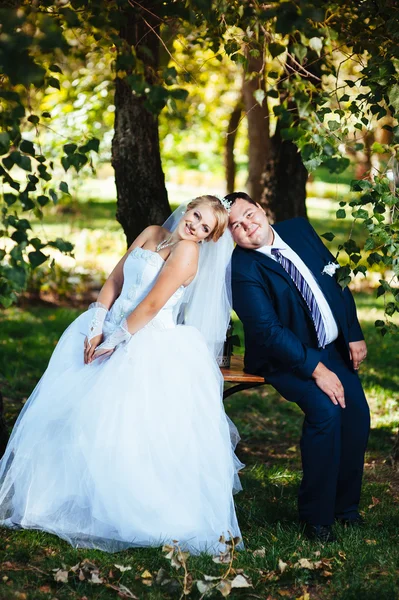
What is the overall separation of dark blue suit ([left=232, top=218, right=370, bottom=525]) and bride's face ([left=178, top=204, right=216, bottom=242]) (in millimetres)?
273

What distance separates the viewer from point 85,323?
438 cm

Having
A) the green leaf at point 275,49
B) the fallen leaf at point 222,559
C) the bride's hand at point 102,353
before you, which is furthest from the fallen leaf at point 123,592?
the green leaf at point 275,49

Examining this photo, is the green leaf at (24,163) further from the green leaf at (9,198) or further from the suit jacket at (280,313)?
the suit jacket at (280,313)

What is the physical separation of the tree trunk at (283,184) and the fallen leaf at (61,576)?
14.5 ft

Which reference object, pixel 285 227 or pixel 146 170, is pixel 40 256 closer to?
pixel 285 227

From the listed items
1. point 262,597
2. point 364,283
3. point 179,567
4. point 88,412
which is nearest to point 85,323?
point 88,412

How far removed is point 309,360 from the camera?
399 centimetres

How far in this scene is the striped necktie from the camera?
420 centimetres

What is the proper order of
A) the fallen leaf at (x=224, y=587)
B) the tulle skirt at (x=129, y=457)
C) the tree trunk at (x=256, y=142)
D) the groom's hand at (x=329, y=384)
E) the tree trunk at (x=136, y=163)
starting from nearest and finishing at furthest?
the fallen leaf at (x=224, y=587), the tulle skirt at (x=129, y=457), the groom's hand at (x=329, y=384), the tree trunk at (x=136, y=163), the tree trunk at (x=256, y=142)

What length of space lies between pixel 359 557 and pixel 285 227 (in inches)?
76.6

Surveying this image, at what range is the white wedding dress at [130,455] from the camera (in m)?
3.66

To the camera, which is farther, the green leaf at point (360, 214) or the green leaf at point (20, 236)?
the green leaf at point (360, 214)

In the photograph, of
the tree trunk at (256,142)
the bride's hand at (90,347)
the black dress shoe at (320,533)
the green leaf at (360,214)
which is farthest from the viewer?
the tree trunk at (256,142)

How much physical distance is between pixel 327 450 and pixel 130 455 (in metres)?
1.04
